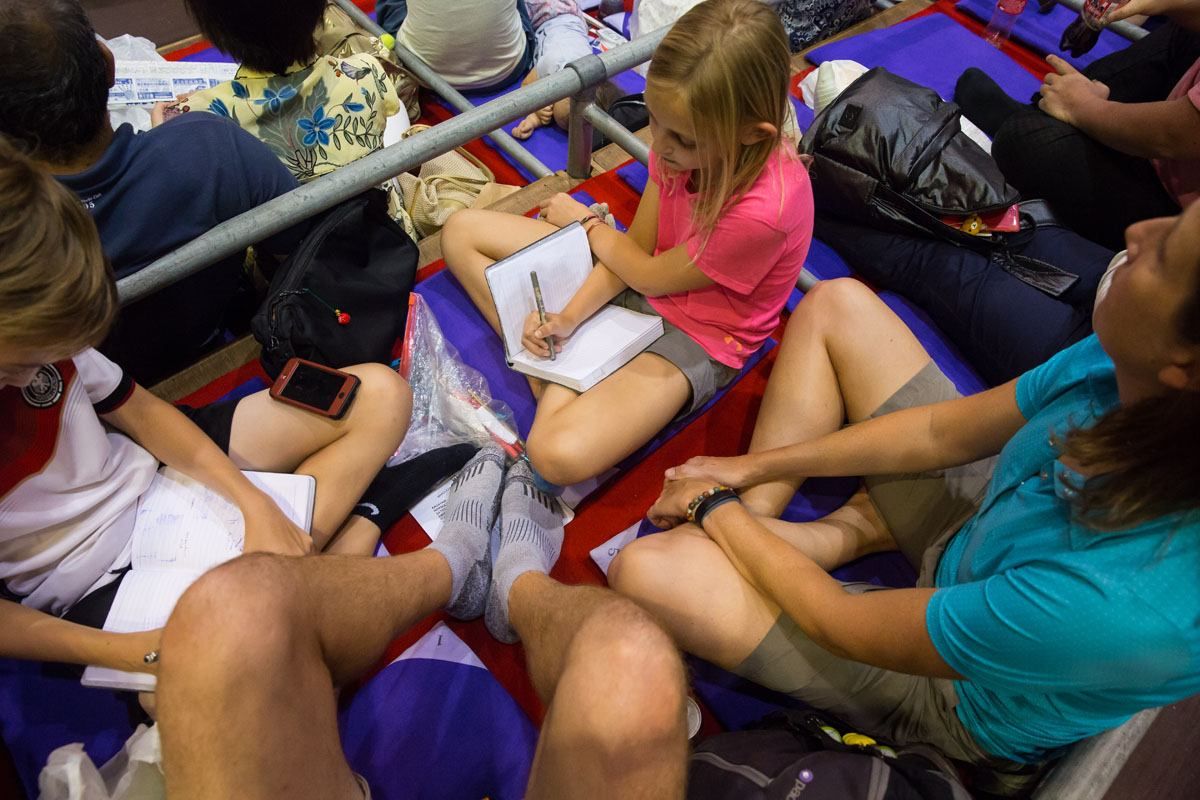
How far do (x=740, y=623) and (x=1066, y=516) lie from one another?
476 millimetres

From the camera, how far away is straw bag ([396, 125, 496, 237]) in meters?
2.04

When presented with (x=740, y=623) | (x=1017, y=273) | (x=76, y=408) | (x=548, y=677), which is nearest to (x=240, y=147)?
(x=76, y=408)

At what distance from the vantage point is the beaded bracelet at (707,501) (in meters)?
1.17

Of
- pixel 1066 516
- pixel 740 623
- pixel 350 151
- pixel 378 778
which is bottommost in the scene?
pixel 378 778

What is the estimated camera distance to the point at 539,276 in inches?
57.9

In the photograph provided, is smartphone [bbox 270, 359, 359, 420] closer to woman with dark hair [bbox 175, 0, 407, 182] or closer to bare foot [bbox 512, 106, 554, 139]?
woman with dark hair [bbox 175, 0, 407, 182]

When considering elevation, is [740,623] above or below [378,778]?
above

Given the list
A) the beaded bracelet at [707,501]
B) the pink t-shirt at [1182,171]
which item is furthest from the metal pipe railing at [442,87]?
the pink t-shirt at [1182,171]

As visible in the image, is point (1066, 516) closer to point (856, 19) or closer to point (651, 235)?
point (651, 235)

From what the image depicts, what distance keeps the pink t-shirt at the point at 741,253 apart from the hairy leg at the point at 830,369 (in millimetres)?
89

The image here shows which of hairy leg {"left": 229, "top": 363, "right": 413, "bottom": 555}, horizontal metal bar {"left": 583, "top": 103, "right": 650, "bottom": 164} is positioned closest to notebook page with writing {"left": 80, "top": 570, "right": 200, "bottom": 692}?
hairy leg {"left": 229, "top": 363, "right": 413, "bottom": 555}

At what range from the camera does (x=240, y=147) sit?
1.28 meters

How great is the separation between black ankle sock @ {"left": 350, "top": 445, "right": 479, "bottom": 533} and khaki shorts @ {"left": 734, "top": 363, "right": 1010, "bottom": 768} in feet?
2.34

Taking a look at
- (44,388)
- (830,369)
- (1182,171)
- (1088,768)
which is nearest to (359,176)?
(44,388)
